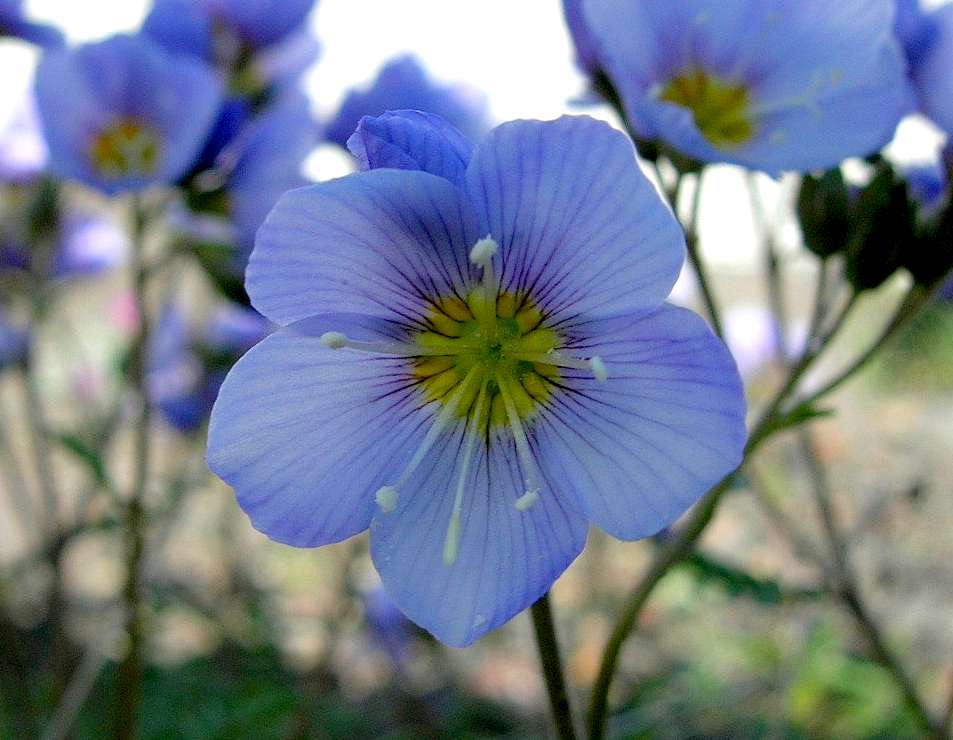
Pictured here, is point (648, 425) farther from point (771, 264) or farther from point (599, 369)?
point (771, 264)

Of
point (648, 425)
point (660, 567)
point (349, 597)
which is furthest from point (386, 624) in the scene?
point (648, 425)

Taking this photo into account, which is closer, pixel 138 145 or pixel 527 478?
pixel 527 478

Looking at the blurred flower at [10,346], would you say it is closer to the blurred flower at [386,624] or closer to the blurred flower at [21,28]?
the blurred flower at [21,28]

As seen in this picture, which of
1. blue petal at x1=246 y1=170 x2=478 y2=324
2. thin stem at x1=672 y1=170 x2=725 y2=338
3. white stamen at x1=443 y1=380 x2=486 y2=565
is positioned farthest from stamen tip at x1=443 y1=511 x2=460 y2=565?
thin stem at x1=672 y1=170 x2=725 y2=338

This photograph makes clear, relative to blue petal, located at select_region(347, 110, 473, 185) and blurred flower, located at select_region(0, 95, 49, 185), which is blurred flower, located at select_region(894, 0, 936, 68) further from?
blurred flower, located at select_region(0, 95, 49, 185)

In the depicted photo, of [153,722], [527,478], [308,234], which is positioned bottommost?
[153,722]

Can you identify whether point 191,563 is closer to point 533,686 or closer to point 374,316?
point 533,686

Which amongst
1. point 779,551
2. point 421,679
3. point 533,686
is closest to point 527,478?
point 421,679
